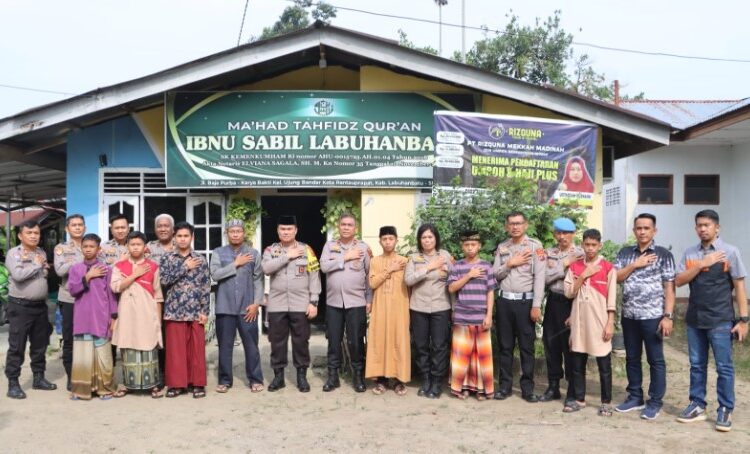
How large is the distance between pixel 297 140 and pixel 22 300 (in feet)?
11.6

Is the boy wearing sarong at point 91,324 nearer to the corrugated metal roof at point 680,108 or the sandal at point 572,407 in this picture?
the sandal at point 572,407

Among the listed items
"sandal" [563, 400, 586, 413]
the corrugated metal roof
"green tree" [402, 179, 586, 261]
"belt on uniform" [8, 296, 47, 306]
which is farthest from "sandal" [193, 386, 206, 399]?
the corrugated metal roof

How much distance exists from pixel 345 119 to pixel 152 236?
118 inches

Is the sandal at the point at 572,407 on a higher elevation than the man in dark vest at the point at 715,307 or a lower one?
lower

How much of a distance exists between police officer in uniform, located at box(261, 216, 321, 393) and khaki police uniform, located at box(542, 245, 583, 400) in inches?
80.8

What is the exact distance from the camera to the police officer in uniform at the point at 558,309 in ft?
16.9

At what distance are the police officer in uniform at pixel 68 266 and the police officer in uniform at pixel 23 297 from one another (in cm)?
15

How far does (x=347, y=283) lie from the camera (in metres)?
5.59

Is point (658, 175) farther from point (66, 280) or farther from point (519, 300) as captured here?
point (66, 280)

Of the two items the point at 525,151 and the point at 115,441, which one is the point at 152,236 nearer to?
the point at 115,441

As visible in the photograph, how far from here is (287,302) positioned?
18.4 ft

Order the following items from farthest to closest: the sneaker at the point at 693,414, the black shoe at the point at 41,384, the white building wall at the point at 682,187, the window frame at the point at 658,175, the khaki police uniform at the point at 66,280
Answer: the window frame at the point at 658,175
the white building wall at the point at 682,187
the black shoe at the point at 41,384
the khaki police uniform at the point at 66,280
the sneaker at the point at 693,414

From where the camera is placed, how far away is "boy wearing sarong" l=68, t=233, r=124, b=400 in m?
5.33

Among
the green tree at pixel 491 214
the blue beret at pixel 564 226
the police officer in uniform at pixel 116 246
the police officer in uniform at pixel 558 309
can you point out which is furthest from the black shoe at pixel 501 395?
the police officer in uniform at pixel 116 246
